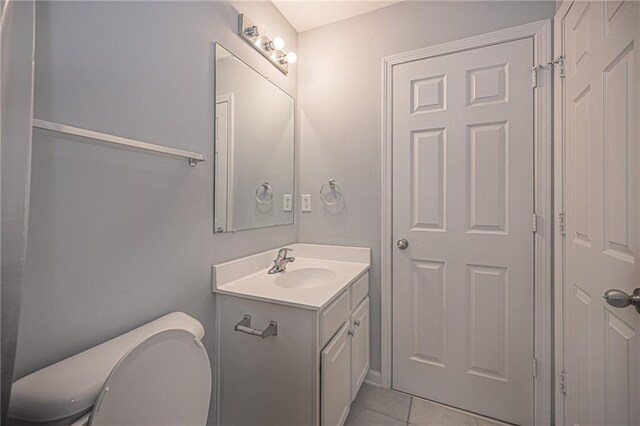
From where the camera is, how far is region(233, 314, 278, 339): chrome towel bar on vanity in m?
1.09

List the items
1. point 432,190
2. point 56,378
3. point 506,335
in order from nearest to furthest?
point 56,378, point 506,335, point 432,190

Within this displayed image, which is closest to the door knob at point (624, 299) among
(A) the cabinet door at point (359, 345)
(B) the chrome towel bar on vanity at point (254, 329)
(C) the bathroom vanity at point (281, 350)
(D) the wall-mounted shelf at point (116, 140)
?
(C) the bathroom vanity at point (281, 350)

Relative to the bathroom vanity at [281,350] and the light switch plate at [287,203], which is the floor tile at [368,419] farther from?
the light switch plate at [287,203]

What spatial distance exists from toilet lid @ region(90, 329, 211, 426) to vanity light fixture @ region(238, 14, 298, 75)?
1.46 meters

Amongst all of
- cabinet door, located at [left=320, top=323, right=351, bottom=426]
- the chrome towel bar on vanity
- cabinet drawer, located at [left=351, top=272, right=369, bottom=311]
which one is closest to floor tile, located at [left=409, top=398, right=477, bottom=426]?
cabinet door, located at [left=320, top=323, right=351, bottom=426]

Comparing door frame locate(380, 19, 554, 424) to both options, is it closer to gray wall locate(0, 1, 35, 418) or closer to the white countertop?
the white countertop

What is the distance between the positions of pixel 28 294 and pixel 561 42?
2.22 metres

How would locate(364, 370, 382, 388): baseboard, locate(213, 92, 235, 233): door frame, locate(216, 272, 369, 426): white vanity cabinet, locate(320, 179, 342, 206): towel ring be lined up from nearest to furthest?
locate(216, 272, 369, 426): white vanity cabinet → locate(213, 92, 235, 233): door frame → locate(364, 370, 382, 388): baseboard → locate(320, 179, 342, 206): towel ring

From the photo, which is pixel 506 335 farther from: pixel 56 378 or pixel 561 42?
pixel 56 378

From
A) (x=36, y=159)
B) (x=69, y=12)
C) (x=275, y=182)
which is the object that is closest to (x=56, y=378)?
(x=36, y=159)

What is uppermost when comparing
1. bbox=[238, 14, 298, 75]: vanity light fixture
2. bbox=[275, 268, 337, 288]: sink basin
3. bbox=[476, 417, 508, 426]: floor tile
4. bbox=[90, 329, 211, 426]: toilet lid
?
bbox=[238, 14, 298, 75]: vanity light fixture

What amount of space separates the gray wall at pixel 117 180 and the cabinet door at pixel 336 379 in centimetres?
57

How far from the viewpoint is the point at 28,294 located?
0.70 metres

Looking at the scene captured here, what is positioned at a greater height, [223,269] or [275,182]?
[275,182]
